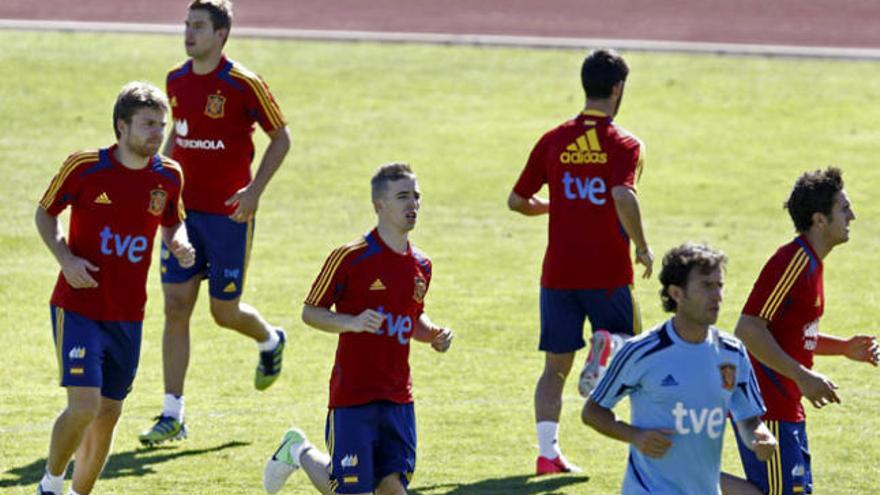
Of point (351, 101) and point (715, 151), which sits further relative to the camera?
point (351, 101)

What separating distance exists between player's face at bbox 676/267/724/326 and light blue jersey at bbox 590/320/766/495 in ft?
0.42

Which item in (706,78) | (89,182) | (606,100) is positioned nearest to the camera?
(89,182)

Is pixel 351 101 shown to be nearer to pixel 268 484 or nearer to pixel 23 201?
pixel 23 201

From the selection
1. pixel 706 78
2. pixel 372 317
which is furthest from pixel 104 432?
pixel 706 78

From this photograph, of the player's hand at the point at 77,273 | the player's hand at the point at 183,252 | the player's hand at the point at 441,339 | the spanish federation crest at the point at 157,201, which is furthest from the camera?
the player's hand at the point at 183,252

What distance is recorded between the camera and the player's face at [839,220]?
28.0ft

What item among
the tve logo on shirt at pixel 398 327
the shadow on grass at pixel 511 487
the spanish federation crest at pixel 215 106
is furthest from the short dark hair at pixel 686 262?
the spanish federation crest at pixel 215 106

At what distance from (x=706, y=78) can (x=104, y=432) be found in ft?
60.1

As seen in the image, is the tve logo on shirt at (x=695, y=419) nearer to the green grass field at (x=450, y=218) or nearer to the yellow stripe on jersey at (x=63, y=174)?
the green grass field at (x=450, y=218)

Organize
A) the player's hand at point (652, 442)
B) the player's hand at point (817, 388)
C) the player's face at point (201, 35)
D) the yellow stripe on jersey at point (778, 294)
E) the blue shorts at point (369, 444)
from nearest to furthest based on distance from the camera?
the player's hand at point (652, 442), the player's hand at point (817, 388), the yellow stripe on jersey at point (778, 294), the blue shorts at point (369, 444), the player's face at point (201, 35)

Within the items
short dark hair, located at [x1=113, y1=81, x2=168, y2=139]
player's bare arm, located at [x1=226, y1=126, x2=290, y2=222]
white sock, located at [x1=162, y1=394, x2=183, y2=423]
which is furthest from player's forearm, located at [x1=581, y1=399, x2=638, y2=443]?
white sock, located at [x1=162, y1=394, x2=183, y2=423]

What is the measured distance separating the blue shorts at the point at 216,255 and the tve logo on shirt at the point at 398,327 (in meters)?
3.29

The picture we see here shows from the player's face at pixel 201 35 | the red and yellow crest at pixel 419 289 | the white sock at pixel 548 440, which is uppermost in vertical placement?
the player's face at pixel 201 35

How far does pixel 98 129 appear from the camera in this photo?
2300cm
